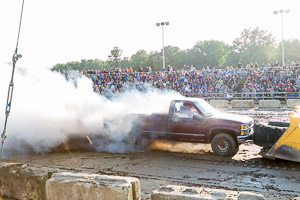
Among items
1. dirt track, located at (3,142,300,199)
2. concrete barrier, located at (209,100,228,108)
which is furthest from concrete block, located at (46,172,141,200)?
concrete barrier, located at (209,100,228,108)

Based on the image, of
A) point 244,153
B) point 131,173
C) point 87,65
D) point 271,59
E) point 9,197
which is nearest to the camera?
point 9,197

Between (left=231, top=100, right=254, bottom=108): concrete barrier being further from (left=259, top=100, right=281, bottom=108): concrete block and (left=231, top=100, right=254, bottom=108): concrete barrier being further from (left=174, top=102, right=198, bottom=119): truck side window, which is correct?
(left=174, top=102, right=198, bottom=119): truck side window

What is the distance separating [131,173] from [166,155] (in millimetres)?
1843

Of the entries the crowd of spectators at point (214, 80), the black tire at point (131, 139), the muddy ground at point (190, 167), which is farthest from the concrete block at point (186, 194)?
the crowd of spectators at point (214, 80)

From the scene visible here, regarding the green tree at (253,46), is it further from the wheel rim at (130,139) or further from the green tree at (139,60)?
the wheel rim at (130,139)

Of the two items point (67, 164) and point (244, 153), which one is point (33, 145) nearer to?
point (67, 164)

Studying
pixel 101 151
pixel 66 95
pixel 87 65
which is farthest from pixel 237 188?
pixel 87 65

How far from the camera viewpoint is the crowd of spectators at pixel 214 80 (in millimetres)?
23100

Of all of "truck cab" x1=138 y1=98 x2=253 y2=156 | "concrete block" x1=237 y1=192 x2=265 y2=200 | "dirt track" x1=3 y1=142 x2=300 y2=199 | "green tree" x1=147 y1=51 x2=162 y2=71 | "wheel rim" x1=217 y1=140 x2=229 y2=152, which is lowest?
"dirt track" x1=3 y1=142 x2=300 y2=199

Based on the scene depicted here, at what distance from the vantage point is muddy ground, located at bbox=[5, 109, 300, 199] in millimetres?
6227

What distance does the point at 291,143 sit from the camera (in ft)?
23.1

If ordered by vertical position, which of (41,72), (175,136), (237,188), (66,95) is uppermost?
(41,72)

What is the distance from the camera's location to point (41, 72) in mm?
9906

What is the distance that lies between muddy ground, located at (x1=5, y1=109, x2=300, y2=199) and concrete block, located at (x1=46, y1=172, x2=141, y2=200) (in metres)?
1.56
